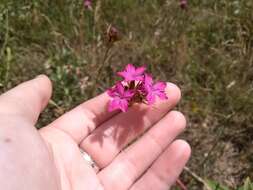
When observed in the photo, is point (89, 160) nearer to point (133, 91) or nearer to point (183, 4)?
point (133, 91)

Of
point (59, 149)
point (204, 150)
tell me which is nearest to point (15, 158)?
point (59, 149)

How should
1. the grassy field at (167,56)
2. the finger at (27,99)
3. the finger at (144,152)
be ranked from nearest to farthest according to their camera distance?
the finger at (27,99) < the finger at (144,152) < the grassy field at (167,56)

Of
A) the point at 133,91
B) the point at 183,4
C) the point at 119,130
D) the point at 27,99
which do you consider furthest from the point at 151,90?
the point at 183,4

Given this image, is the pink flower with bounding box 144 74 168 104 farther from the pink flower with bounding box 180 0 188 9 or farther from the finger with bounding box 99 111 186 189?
the pink flower with bounding box 180 0 188 9

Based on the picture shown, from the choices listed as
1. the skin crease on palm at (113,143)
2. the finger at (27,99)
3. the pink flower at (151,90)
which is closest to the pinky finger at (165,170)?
the skin crease on palm at (113,143)

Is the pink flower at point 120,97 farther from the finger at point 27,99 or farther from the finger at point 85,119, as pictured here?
the finger at point 27,99
